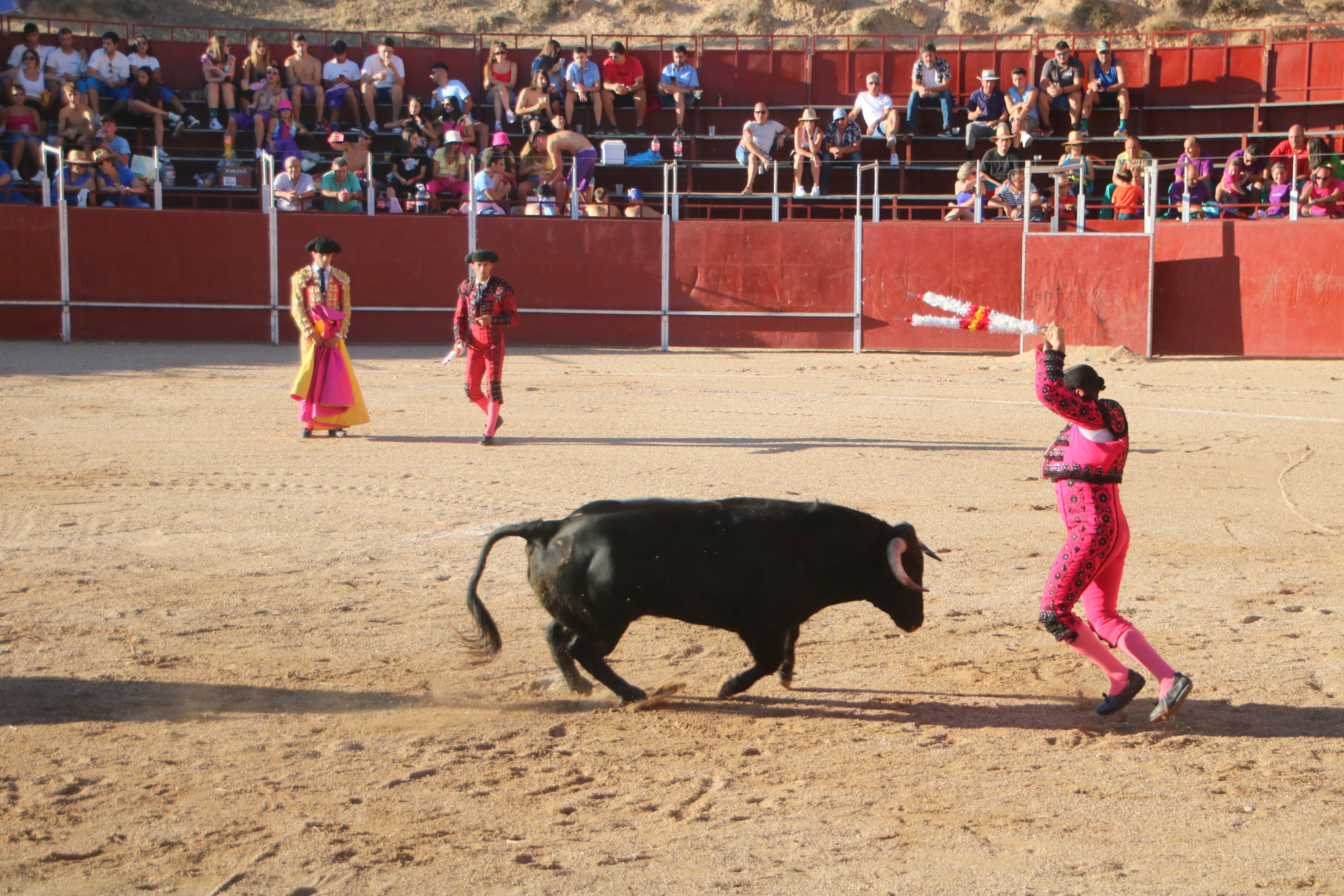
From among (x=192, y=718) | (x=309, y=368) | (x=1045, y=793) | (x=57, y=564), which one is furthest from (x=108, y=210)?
(x=1045, y=793)

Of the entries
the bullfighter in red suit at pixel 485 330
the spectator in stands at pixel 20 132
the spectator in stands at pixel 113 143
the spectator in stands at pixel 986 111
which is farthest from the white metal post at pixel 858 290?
the spectator in stands at pixel 20 132

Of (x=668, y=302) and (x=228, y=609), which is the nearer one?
(x=228, y=609)

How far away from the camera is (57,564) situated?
19.8ft

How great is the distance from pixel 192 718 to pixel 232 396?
8407 mm

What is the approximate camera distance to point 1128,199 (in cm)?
1709

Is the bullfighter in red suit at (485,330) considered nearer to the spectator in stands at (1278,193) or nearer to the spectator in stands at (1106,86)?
the spectator in stands at (1278,193)

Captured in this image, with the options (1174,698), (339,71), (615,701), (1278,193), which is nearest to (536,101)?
(339,71)

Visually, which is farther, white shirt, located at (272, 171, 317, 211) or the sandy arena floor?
white shirt, located at (272, 171, 317, 211)

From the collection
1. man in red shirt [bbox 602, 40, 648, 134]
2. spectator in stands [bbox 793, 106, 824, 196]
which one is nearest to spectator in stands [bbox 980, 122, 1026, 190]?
spectator in stands [bbox 793, 106, 824, 196]

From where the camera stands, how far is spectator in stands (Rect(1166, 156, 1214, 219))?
16891mm

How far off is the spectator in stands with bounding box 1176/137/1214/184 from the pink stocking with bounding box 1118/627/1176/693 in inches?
572

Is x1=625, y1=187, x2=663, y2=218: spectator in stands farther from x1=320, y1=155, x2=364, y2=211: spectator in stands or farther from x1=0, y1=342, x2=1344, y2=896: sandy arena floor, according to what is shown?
x1=0, y1=342, x2=1344, y2=896: sandy arena floor

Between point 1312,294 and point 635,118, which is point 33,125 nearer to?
point 635,118

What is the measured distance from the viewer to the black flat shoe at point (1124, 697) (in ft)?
13.6
